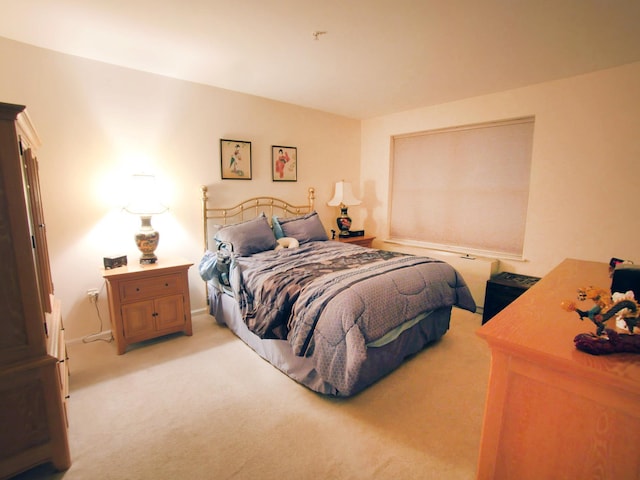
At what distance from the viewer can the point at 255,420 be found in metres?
1.87

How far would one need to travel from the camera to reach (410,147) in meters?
4.48

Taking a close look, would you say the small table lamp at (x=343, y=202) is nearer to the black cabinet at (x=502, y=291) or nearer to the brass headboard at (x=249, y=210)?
the brass headboard at (x=249, y=210)

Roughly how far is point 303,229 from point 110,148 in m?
2.10

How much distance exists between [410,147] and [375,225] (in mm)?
1298

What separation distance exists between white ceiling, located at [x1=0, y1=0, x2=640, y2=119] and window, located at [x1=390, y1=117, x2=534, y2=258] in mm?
679

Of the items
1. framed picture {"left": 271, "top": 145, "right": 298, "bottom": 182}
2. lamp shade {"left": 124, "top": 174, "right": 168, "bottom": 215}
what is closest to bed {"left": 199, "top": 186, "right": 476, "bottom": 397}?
lamp shade {"left": 124, "top": 174, "right": 168, "bottom": 215}

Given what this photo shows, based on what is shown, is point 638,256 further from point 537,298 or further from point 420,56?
point 420,56

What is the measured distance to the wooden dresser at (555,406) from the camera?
2.67 ft

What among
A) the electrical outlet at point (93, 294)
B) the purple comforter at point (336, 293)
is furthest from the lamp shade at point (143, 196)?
the purple comforter at point (336, 293)

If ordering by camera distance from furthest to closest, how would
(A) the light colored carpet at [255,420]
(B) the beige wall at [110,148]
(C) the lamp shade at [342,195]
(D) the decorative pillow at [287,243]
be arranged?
(C) the lamp shade at [342,195]
(D) the decorative pillow at [287,243]
(B) the beige wall at [110,148]
(A) the light colored carpet at [255,420]

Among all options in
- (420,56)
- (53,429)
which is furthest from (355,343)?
(420,56)

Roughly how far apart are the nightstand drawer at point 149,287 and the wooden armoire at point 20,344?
1.17m

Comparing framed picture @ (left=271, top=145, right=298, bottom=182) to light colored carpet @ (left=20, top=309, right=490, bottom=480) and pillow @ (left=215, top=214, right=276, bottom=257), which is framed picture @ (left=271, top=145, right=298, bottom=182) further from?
light colored carpet @ (left=20, top=309, right=490, bottom=480)

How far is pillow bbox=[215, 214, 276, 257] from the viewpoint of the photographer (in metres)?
3.17
